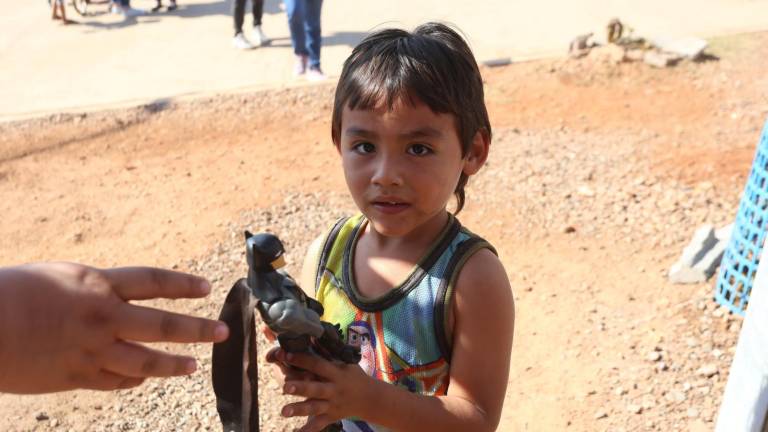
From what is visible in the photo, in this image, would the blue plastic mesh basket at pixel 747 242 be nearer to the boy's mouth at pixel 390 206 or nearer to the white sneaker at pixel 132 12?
the boy's mouth at pixel 390 206

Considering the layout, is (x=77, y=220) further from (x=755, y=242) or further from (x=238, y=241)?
(x=755, y=242)

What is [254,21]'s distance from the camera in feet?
26.4

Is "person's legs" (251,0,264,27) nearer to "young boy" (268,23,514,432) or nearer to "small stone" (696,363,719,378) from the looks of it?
"small stone" (696,363,719,378)

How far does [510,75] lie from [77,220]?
3.84m

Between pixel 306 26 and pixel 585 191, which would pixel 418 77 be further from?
pixel 306 26

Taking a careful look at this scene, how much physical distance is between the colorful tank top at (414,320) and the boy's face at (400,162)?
0.35 feet

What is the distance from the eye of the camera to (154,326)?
3.52 ft

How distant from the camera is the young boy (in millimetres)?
1646

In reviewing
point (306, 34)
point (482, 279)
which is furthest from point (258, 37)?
point (482, 279)

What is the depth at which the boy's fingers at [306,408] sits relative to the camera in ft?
4.48

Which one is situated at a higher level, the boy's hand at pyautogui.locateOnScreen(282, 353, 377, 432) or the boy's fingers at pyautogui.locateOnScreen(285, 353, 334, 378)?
the boy's fingers at pyautogui.locateOnScreen(285, 353, 334, 378)

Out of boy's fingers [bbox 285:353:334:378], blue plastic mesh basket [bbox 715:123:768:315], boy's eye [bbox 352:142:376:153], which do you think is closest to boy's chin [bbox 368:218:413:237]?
boy's eye [bbox 352:142:376:153]

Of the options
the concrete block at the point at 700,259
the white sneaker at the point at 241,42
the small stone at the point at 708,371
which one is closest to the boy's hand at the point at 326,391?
the small stone at the point at 708,371

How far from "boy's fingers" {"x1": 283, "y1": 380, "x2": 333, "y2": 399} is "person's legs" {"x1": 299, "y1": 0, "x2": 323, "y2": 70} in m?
5.74
